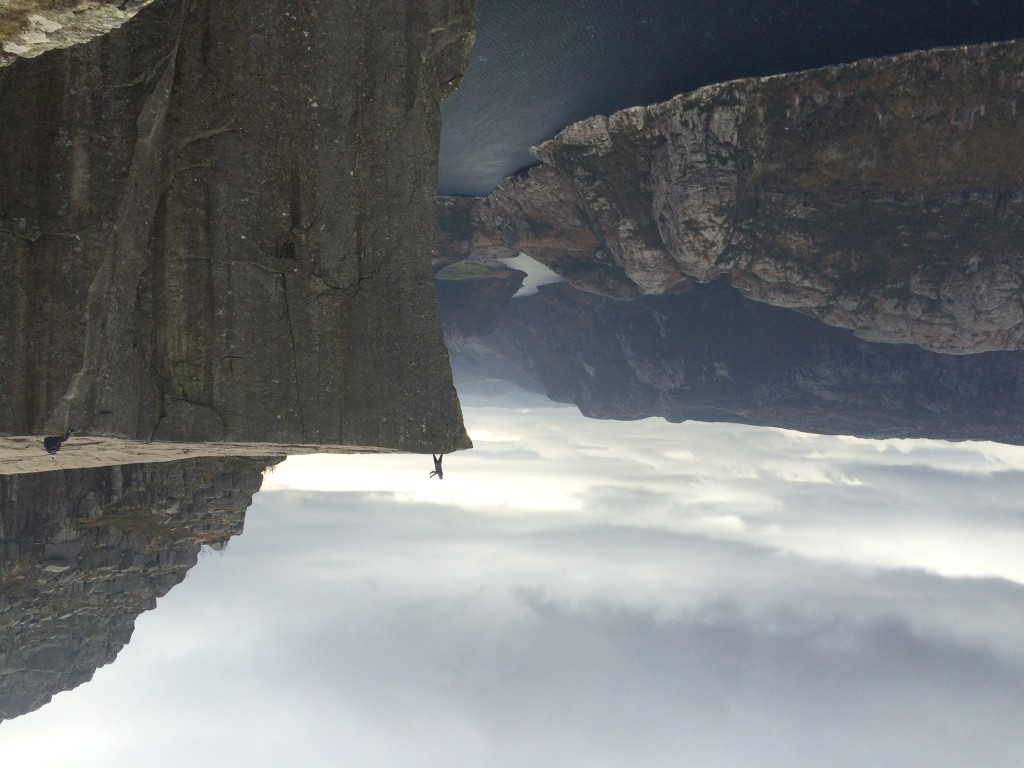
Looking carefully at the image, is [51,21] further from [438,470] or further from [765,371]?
[765,371]

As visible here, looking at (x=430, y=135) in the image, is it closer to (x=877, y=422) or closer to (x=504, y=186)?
(x=504, y=186)

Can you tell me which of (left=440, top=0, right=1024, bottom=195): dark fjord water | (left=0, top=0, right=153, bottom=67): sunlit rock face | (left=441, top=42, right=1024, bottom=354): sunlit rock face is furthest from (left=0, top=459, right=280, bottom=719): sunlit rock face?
(left=0, top=0, right=153, bottom=67): sunlit rock face

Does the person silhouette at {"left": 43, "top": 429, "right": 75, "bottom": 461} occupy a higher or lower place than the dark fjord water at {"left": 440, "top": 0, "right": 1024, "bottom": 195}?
lower

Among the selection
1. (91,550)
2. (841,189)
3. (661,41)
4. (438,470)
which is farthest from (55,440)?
(841,189)

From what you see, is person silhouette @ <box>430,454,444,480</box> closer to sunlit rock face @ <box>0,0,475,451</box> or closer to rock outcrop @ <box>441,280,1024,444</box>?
sunlit rock face @ <box>0,0,475,451</box>

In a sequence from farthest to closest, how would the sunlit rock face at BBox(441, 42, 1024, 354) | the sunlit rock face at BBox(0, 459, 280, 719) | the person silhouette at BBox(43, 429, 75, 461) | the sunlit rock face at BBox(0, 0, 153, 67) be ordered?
the sunlit rock face at BBox(441, 42, 1024, 354) → the sunlit rock face at BBox(0, 459, 280, 719) → the person silhouette at BBox(43, 429, 75, 461) → the sunlit rock face at BBox(0, 0, 153, 67)

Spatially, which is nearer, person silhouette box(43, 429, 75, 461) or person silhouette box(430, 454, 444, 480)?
person silhouette box(43, 429, 75, 461)

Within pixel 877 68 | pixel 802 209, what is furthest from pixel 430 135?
pixel 802 209
